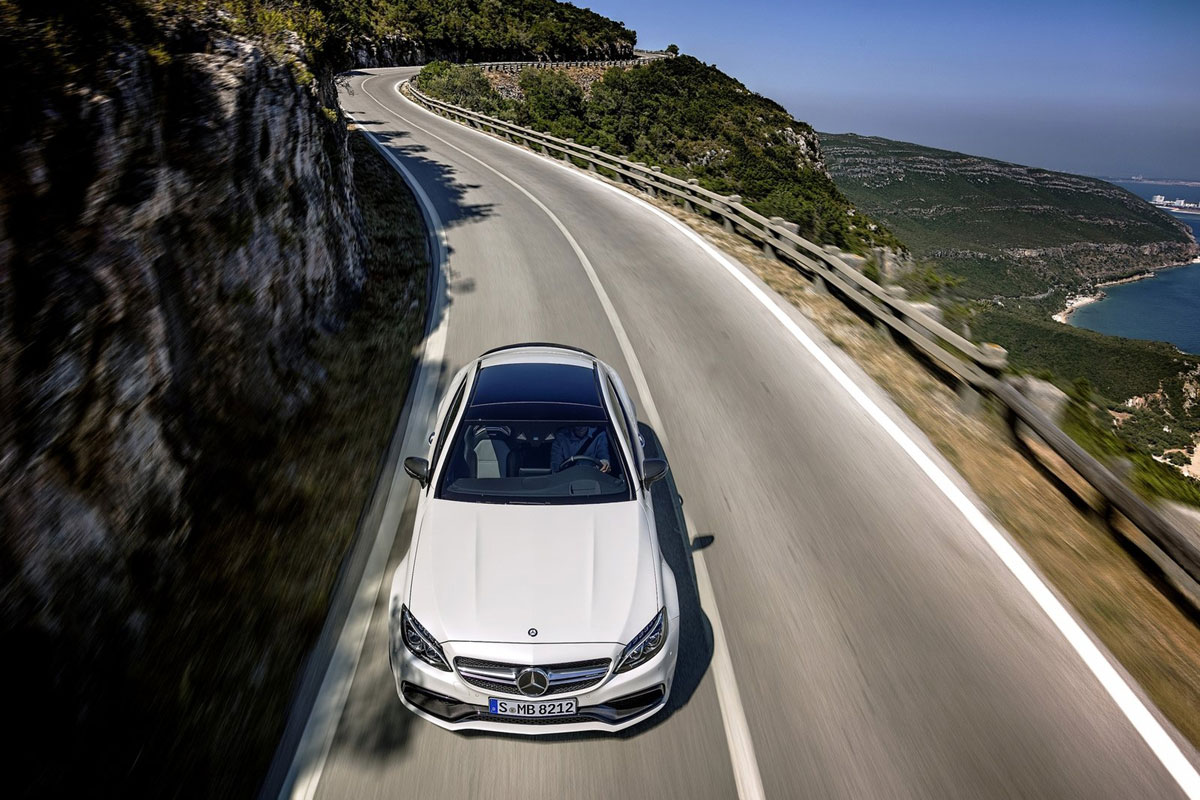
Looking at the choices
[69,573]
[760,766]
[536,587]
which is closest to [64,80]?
[69,573]

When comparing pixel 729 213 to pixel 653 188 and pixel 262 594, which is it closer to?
pixel 653 188

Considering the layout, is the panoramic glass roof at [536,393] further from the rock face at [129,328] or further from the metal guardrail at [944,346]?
the metal guardrail at [944,346]

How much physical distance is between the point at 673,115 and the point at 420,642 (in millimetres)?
59572

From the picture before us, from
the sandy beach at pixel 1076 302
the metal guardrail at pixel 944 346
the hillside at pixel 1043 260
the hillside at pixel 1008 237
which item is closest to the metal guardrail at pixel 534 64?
the metal guardrail at pixel 944 346

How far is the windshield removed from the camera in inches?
177

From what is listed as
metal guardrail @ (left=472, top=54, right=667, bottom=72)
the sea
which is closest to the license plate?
metal guardrail @ (left=472, top=54, right=667, bottom=72)

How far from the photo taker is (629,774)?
12.1 feet

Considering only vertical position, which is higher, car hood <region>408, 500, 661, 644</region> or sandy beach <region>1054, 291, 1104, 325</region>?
car hood <region>408, 500, 661, 644</region>

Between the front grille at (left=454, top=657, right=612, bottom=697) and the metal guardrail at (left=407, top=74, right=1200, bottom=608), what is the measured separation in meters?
4.75

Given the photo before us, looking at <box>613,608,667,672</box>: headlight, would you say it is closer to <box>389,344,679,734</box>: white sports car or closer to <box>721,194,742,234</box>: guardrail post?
<box>389,344,679,734</box>: white sports car

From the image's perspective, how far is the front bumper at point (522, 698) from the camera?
364cm

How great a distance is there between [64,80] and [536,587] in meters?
4.87

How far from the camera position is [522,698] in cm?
361

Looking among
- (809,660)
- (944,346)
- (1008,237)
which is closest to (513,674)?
(809,660)
